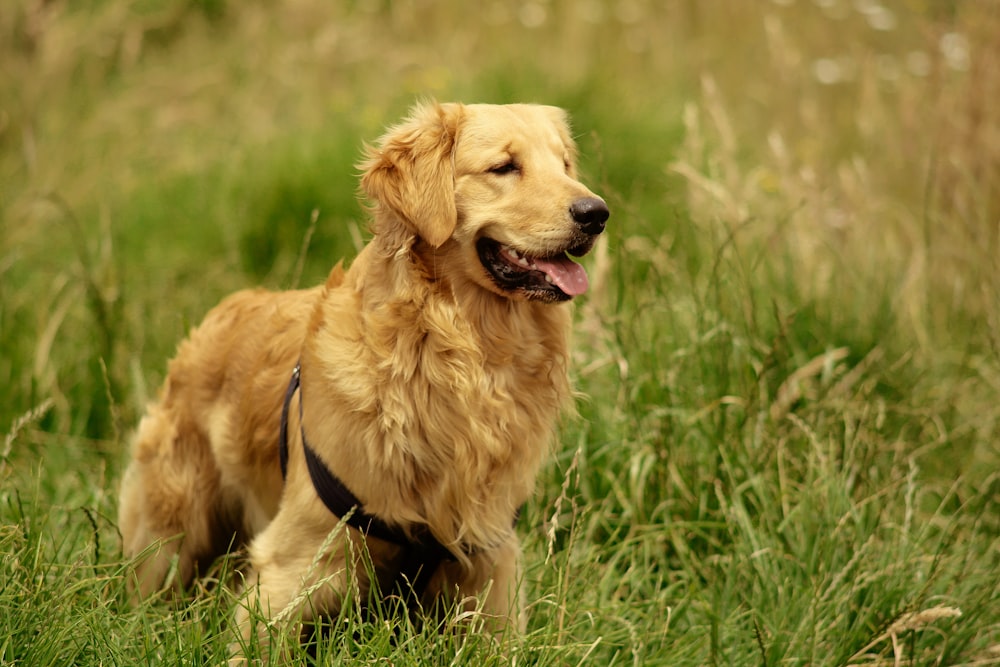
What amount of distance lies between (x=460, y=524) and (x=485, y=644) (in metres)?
0.33

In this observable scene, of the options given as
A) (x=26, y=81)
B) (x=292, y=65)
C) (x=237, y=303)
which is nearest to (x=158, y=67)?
(x=292, y=65)

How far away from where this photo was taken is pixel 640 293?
4.05 metres

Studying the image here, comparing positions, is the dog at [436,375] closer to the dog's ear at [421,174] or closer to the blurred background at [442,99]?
the dog's ear at [421,174]

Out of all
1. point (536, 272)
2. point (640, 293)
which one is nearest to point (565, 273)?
point (536, 272)

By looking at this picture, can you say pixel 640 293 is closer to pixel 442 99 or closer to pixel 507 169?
pixel 507 169

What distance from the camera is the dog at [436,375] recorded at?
2506mm

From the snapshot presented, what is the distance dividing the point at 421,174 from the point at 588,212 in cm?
43

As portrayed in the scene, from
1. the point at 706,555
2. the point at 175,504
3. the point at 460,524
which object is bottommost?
the point at 706,555

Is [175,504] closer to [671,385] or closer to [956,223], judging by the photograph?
[671,385]

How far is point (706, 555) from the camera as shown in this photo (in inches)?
129

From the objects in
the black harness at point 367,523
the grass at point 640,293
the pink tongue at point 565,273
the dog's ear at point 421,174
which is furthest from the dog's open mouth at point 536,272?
the black harness at point 367,523

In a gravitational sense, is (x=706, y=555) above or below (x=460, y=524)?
below

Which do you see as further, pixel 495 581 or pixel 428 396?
pixel 495 581

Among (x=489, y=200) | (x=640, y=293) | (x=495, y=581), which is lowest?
(x=495, y=581)
